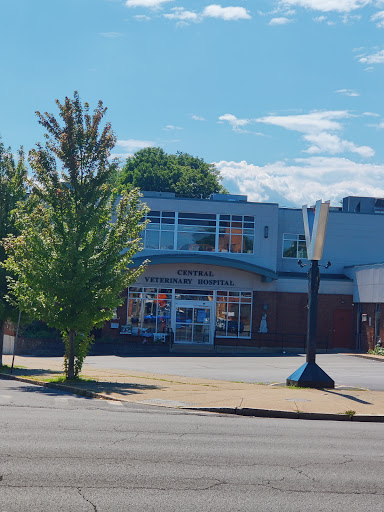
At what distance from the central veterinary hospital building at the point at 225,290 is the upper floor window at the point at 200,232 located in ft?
0.20

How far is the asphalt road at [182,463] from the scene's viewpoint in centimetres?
730

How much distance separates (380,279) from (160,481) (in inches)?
1253

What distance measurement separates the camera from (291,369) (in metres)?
28.6

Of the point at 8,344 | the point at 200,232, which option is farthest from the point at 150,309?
the point at 8,344

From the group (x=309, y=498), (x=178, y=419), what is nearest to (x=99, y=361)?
(x=178, y=419)

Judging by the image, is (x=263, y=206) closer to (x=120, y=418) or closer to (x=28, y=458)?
(x=120, y=418)

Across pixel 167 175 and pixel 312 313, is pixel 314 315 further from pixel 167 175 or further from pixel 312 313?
pixel 167 175

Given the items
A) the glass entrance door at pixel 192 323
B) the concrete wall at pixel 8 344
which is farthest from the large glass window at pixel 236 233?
the concrete wall at pixel 8 344

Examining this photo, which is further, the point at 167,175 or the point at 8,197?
the point at 167,175

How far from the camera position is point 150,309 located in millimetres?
42312

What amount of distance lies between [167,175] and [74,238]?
62.0 meters

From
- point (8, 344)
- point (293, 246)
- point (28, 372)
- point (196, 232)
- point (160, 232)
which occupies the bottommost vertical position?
point (28, 372)

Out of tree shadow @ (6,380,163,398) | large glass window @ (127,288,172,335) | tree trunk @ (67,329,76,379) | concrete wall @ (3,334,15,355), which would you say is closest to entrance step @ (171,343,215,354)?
large glass window @ (127,288,172,335)

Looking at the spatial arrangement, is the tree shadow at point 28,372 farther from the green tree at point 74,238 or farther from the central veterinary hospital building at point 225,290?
the central veterinary hospital building at point 225,290
